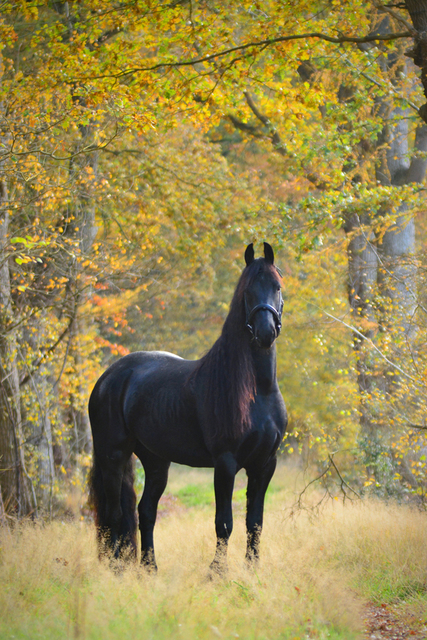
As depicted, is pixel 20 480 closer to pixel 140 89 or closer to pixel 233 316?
pixel 233 316

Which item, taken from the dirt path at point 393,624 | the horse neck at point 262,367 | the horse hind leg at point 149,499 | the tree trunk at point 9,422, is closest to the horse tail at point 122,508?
the horse hind leg at point 149,499

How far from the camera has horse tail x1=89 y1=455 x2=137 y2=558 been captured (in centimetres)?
595

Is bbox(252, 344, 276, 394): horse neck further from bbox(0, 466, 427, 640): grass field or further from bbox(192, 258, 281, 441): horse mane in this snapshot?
bbox(0, 466, 427, 640): grass field

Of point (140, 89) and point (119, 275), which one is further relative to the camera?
point (119, 275)

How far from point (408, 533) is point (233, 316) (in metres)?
3.07

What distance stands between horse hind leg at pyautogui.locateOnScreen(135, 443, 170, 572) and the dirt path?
6.48 feet

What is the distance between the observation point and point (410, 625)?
4.58 metres

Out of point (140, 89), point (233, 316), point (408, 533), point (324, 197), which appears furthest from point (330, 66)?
point (408, 533)

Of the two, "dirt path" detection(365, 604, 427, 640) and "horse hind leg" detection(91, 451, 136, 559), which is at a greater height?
"horse hind leg" detection(91, 451, 136, 559)

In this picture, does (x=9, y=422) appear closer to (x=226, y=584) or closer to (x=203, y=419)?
(x=203, y=419)

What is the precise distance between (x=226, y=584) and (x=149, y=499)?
153 centimetres

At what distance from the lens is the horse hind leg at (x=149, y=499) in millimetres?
5789

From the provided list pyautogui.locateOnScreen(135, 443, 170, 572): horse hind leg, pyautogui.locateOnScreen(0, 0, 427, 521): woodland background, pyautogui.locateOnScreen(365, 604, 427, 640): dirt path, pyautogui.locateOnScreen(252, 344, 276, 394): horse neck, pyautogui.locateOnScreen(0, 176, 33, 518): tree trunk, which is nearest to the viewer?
pyautogui.locateOnScreen(365, 604, 427, 640): dirt path

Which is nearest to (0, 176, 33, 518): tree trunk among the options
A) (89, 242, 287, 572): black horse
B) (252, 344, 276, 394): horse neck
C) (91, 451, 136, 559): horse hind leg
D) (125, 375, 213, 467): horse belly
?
(89, 242, 287, 572): black horse
